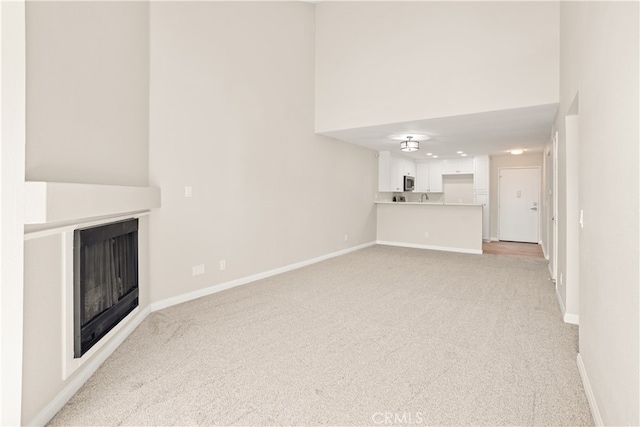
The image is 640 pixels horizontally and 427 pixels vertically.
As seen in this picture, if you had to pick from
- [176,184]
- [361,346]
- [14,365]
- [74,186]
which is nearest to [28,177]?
[74,186]

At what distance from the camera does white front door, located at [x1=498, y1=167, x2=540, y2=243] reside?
8.12 meters

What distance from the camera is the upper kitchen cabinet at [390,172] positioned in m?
7.79

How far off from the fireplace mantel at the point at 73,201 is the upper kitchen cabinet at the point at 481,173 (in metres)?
7.75

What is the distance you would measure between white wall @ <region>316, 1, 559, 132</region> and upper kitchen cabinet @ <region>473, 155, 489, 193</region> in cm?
450

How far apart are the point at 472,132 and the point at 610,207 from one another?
4.27 m

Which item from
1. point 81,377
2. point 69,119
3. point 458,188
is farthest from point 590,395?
point 458,188

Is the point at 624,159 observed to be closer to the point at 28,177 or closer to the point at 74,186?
the point at 74,186

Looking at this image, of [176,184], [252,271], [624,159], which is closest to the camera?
[624,159]

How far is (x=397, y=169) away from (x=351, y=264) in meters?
3.55

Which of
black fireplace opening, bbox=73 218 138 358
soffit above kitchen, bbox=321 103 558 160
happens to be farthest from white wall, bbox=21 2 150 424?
soffit above kitchen, bbox=321 103 558 160

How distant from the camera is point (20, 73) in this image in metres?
1.56

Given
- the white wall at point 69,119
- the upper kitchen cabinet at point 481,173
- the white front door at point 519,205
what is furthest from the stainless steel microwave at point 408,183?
the white wall at point 69,119

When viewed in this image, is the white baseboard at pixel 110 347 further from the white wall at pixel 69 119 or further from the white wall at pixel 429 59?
the white wall at pixel 429 59

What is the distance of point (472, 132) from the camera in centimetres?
536
